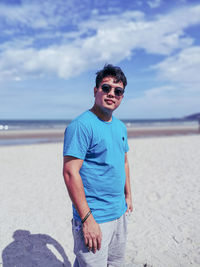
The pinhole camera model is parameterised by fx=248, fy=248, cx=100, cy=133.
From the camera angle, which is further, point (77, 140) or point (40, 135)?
point (40, 135)

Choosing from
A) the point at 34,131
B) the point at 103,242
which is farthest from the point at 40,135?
the point at 103,242

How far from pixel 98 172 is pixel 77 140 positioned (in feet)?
1.10

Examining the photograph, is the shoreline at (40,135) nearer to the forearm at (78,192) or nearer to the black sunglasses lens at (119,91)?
the black sunglasses lens at (119,91)

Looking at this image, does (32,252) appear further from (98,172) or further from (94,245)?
(98,172)

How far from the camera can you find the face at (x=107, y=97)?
2076 mm

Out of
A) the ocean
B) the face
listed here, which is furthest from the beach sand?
the ocean

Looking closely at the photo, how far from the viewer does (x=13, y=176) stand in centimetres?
823

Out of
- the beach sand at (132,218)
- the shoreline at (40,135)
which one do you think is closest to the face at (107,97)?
the beach sand at (132,218)

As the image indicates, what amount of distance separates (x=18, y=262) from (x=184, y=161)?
8174 mm

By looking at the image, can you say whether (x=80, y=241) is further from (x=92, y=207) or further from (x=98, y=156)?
(x=98, y=156)

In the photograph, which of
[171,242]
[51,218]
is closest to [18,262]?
[51,218]

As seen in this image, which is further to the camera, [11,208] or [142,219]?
[11,208]

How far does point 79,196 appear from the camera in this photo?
1856 mm

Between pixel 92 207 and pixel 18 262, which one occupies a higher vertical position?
pixel 92 207
